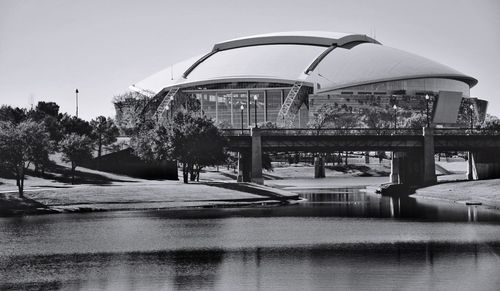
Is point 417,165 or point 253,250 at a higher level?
point 417,165

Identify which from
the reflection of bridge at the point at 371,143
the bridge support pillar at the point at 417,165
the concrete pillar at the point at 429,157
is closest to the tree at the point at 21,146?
the reflection of bridge at the point at 371,143

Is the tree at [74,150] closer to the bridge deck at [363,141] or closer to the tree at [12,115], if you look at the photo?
the tree at [12,115]

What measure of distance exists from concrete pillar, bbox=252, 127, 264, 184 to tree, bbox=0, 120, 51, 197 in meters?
35.0

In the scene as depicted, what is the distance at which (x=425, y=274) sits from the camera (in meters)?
39.5

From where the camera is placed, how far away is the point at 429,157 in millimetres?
120875

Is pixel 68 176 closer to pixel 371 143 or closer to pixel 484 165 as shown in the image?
pixel 371 143

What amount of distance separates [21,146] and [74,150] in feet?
67.8

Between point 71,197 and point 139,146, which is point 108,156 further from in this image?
point 71,197

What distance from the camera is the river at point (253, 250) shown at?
38781 millimetres

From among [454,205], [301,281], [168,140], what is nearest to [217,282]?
[301,281]

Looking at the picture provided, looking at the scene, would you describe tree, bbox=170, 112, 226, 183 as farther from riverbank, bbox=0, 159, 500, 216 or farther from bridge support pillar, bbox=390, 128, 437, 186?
bridge support pillar, bbox=390, 128, 437, 186

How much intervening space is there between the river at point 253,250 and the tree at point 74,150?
104 feet

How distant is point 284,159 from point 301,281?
526 feet

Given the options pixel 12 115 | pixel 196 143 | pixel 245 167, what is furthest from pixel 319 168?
pixel 12 115
